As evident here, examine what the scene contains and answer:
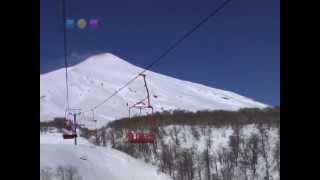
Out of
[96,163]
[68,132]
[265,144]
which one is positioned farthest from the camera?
[265,144]

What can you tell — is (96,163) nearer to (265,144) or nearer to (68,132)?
(265,144)

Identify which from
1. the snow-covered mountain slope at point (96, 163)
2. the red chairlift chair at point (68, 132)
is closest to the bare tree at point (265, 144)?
the snow-covered mountain slope at point (96, 163)

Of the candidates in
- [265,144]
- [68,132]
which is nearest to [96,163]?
[265,144]

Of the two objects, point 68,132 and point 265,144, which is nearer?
point 68,132

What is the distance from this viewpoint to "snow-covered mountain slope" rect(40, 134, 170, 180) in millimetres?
44250

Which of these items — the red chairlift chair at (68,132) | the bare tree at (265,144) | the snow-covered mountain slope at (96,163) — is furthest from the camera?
the bare tree at (265,144)

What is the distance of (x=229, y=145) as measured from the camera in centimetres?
6800

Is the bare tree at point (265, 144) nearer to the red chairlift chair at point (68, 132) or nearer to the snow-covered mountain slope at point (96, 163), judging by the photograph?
the snow-covered mountain slope at point (96, 163)

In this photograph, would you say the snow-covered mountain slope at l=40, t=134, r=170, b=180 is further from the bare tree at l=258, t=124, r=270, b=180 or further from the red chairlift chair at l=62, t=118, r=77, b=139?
the red chairlift chair at l=62, t=118, r=77, b=139

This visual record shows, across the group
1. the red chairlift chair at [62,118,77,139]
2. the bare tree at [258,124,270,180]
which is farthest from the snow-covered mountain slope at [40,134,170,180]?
the red chairlift chair at [62,118,77,139]

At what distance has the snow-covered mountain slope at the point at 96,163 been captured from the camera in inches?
1742

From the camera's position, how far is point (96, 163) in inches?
1991
